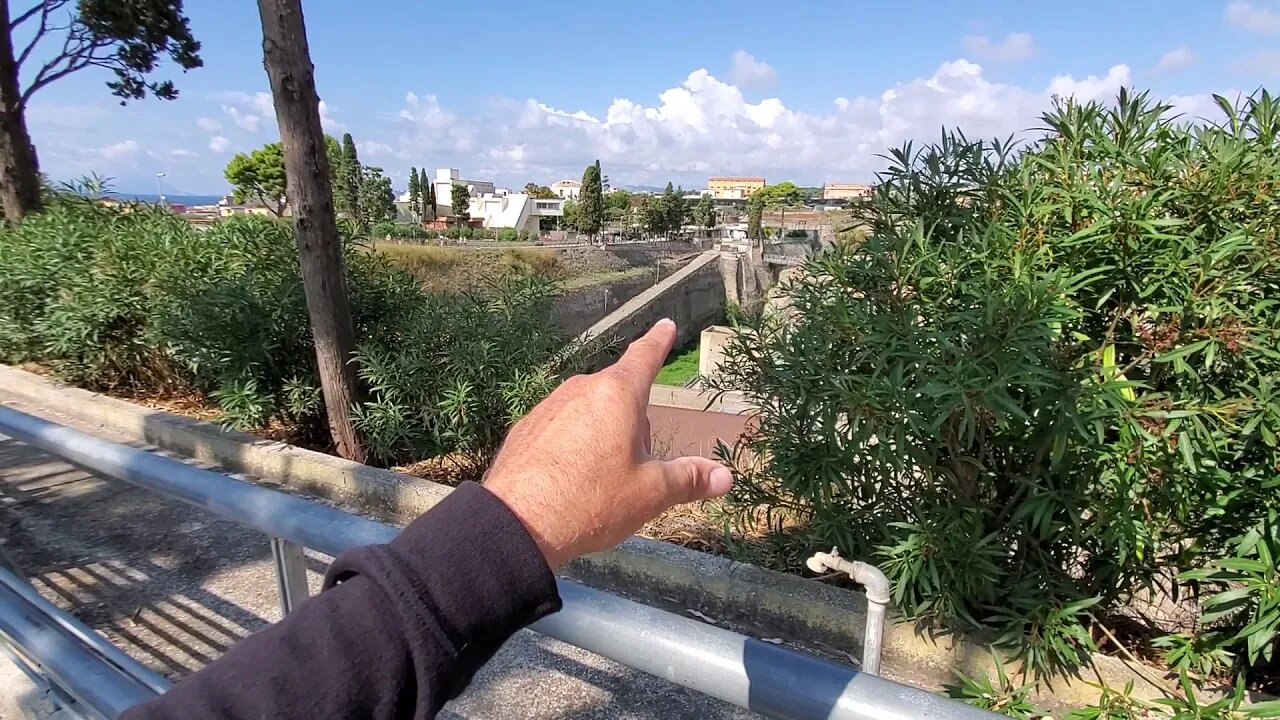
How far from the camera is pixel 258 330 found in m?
4.65

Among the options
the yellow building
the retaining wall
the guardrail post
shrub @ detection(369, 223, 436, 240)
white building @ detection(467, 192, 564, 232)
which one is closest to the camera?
the guardrail post

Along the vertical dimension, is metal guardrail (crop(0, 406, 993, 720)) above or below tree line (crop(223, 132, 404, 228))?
below

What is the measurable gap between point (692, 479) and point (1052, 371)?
4.54 ft

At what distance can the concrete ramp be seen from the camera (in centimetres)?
2303

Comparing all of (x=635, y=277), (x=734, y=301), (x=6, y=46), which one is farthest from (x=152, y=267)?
(x=635, y=277)

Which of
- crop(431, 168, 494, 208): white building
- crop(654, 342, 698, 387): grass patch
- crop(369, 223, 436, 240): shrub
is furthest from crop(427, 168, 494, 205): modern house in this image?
crop(654, 342, 698, 387): grass patch

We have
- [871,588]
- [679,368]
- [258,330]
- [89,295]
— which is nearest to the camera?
[871,588]

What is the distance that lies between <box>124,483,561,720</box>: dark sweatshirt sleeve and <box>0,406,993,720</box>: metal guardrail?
0.84 ft

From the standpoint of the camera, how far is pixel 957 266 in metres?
2.16

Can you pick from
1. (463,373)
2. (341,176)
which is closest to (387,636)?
(463,373)

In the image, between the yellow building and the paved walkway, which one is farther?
the yellow building

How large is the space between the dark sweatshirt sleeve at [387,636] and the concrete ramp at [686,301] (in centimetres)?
1753

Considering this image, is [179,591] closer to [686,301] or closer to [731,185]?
[686,301]

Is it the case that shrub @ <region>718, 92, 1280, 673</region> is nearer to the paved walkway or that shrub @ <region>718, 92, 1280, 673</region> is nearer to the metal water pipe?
the metal water pipe
